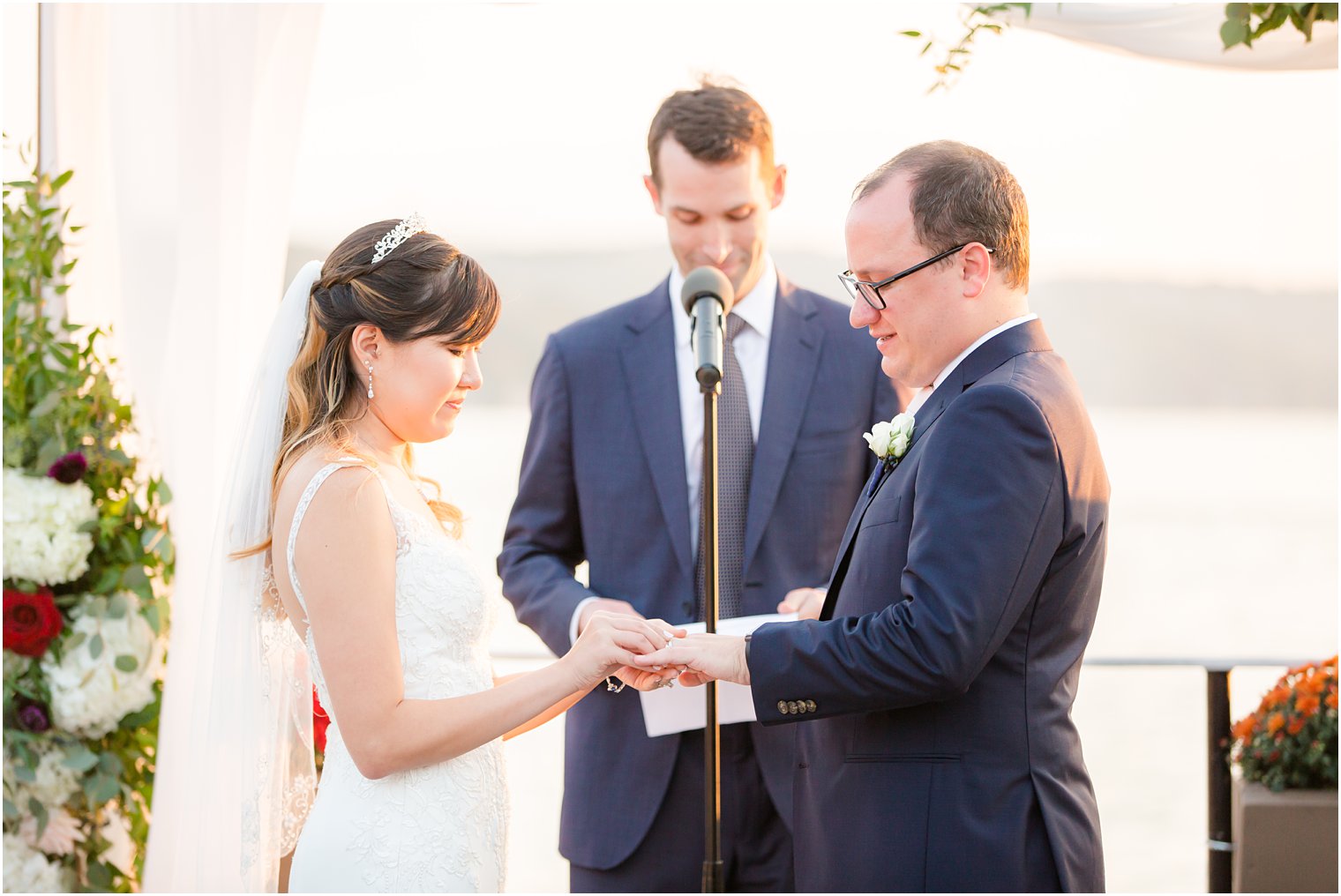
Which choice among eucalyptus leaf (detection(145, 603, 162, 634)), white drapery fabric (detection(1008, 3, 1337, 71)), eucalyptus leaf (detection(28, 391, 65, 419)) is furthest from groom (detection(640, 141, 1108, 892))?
eucalyptus leaf (detection(28, 391, 65, 419))

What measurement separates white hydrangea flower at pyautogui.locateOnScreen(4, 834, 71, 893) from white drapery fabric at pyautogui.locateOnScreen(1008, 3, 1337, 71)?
321cm

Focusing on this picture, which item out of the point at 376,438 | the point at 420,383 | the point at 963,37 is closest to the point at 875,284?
the point at 420,383

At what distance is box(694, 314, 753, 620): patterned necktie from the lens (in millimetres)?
2547

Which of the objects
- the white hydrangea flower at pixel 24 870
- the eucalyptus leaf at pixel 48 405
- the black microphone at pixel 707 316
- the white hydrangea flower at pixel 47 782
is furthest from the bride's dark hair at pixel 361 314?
the white hydrangea flower at pixel 24 870

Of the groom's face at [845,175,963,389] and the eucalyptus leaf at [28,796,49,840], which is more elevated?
the groom's face at [845,175,963,389]

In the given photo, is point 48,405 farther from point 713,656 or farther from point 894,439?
point 894,439

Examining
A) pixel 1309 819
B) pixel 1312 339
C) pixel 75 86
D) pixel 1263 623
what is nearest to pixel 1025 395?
pixel 1309 819

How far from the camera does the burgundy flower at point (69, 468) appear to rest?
291 cm

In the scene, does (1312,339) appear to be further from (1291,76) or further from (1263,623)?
(1291,76)

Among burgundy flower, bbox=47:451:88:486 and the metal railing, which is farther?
the metal railing

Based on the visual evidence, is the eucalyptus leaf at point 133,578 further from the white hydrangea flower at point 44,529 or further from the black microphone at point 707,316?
the black microphone at point 707,316

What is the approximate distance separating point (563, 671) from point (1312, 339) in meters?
16.2

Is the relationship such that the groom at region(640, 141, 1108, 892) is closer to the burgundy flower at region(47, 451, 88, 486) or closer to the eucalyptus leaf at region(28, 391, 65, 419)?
the burgundy flower at region(47, 451, 88, 486)

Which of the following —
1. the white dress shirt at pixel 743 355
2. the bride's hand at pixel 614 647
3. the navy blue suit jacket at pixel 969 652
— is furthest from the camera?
the white dress shirt at pixel 743 355
